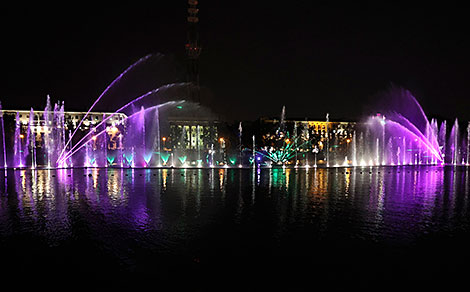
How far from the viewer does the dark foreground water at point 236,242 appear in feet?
22.0

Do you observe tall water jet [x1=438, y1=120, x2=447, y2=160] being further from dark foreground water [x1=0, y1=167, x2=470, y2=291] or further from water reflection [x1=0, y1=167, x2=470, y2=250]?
dark foreground water [x1=0, y1=167, x2=470, y2=291]

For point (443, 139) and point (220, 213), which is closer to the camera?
point (220, 213)

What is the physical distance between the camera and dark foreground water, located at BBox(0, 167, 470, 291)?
6691mm

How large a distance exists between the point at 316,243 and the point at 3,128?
2240 inches

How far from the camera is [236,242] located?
8875mm

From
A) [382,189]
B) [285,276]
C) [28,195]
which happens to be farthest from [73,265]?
[382,189]

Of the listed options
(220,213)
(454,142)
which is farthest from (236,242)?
(454,142)

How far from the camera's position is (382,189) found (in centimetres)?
1917

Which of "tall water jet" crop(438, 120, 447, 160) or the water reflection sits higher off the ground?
"tall water jet" crop(438, 120, 447, 160)

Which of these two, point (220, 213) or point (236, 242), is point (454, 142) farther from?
point (236, 242)

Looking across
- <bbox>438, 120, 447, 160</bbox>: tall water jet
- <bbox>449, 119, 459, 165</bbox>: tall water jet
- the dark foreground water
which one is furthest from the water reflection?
<bbox>438, 120, 447, 160</bbox>: tall water jet

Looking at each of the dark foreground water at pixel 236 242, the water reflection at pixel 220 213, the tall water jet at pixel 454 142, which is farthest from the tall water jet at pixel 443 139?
the dark foreground water at pixel 236 242

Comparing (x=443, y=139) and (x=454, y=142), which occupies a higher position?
(x=443, y=139)

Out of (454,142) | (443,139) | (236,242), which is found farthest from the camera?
(443,139)
